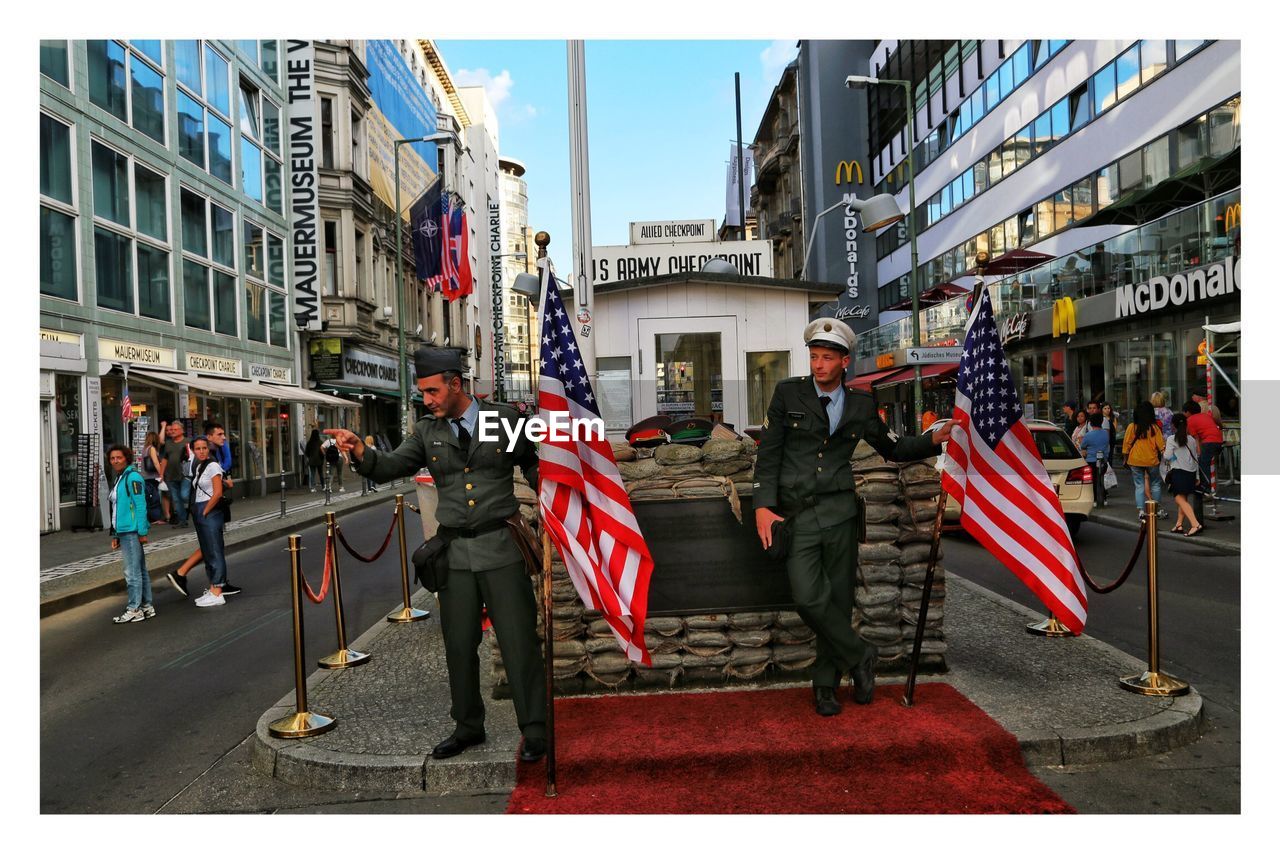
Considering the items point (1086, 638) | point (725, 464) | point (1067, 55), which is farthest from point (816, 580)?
point (1067, 55)

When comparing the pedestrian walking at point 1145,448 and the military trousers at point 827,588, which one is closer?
the military trousers at point 827,588

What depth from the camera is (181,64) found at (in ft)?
72.3

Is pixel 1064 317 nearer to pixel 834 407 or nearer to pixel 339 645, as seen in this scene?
pixel 834 407

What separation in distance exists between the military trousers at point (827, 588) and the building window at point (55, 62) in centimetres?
1718

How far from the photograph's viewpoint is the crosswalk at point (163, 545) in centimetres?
1205

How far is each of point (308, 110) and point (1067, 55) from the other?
22713 mm

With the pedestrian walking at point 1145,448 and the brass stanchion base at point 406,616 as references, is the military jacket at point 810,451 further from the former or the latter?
the pedestrian walking at point 1145,448

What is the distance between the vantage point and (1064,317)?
25.7 m

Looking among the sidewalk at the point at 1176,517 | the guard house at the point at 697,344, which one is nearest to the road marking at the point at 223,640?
the guard house at the point at 697,344

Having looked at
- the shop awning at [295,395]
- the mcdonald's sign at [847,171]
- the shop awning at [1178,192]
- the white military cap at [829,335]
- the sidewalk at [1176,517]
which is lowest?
the sidewalk at [1176,517]

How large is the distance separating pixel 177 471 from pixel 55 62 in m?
7.52

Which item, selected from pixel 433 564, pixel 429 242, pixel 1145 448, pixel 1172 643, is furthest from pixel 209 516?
pixel 429 242

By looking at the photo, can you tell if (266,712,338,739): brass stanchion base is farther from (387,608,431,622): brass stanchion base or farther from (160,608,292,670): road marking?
(387,608,431,622): brass stanchion base

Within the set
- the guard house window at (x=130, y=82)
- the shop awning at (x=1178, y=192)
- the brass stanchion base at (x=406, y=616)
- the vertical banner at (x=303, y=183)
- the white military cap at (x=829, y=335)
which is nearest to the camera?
the white military cap at (x=829, y=335)
